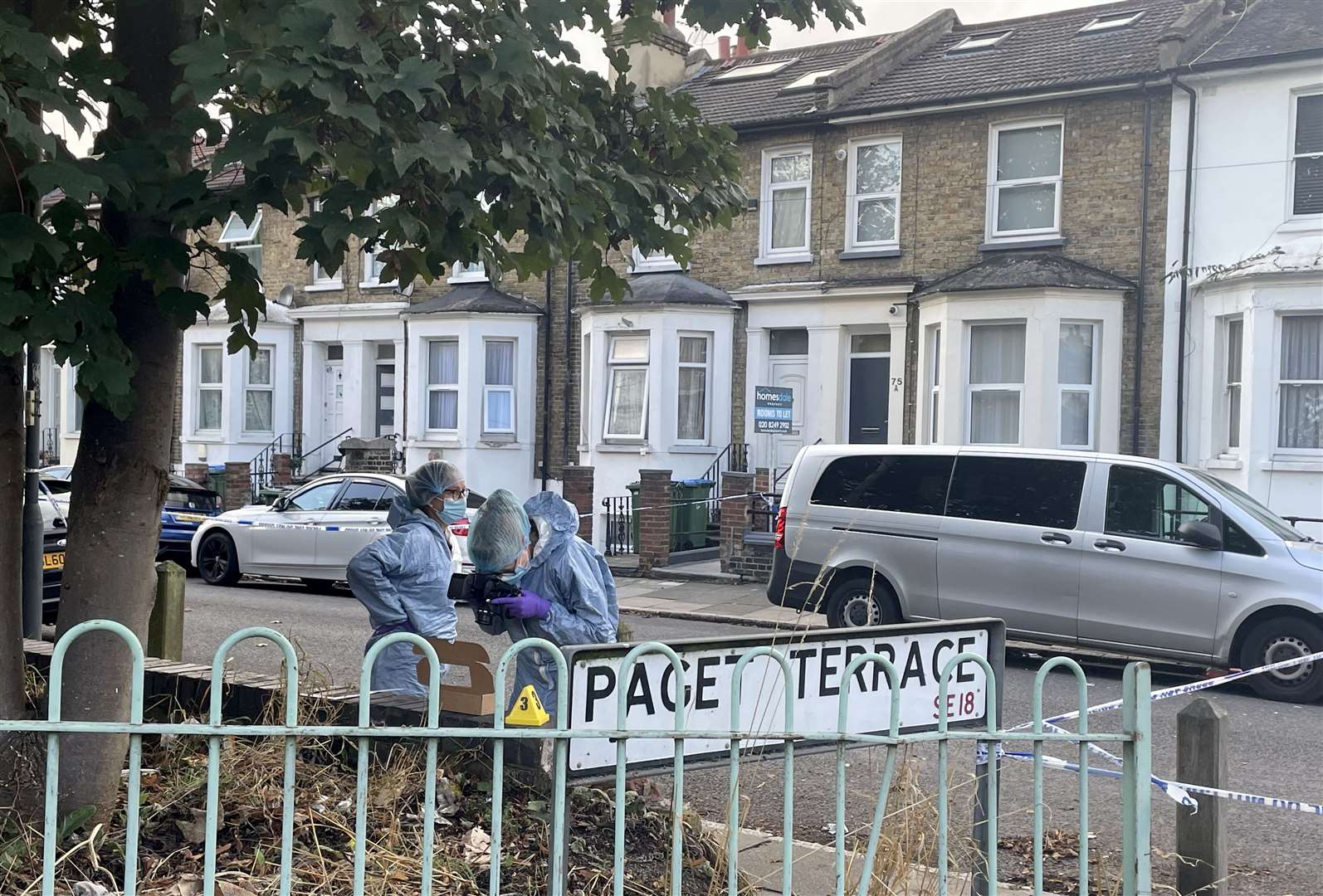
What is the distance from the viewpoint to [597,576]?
584cm

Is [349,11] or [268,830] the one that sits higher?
[349,11]

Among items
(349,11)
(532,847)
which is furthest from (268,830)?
(349,11)

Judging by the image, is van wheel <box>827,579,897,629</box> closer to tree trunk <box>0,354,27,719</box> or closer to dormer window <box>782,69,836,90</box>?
tree trunk <box>0,354,27,719</box>

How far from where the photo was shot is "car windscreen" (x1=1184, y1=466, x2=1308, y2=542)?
10211mm

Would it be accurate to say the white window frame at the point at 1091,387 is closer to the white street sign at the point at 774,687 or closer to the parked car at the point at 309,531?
the parked car at the point at 309,531

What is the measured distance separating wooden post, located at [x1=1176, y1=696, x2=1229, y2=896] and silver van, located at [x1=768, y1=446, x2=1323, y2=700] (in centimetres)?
497

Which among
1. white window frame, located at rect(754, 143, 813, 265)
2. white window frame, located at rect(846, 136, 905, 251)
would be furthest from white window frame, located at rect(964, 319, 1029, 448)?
white window frame, located at rect(754, 143, 813, 265)

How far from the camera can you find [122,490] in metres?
4.39

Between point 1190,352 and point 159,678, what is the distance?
1528 cm

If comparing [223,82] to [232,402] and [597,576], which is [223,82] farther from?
[232,402]

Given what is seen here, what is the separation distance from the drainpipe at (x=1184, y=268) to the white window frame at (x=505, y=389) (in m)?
11.4

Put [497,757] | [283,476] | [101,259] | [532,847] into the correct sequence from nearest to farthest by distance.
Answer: [497,757]
[101,259]
[532,847]
[283,476]

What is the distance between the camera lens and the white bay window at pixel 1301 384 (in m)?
16.3

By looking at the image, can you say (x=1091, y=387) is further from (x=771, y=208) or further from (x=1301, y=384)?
(x=771, y=208)
